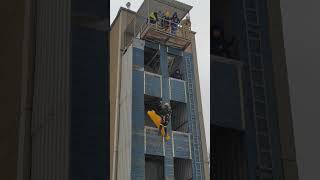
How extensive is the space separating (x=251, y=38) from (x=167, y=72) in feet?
66.1

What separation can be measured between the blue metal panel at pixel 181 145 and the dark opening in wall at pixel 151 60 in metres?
3.41

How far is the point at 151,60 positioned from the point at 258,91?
21936mm

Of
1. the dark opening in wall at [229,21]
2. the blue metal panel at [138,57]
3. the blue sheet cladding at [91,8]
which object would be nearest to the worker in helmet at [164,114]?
the blue metal panel at [138,57]

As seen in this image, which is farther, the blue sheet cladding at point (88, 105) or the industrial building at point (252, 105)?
the industrial building at point (252, 105)

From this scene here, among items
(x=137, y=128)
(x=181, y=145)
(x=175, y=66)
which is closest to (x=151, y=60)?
(x=175, y=66)

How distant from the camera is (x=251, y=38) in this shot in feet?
17.1

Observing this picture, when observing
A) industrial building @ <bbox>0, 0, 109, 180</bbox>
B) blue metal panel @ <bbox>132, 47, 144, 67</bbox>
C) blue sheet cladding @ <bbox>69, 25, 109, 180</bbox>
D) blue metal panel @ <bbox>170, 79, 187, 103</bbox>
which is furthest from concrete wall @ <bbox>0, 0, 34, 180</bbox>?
blue metal panel @ <bbox>170, 79, 187, 103</bbox>

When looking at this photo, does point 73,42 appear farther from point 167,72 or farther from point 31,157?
point 167,72

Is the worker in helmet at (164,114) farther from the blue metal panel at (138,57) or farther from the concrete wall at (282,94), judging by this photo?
the concrete wall at (282,94)

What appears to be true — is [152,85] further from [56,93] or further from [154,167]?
[56,93]

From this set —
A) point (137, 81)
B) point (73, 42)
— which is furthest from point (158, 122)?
point (73, 42)

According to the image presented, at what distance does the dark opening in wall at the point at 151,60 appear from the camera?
1030 inches

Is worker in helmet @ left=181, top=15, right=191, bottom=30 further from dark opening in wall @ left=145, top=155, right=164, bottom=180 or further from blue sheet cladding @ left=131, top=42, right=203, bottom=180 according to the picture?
dark opening in wall @ left=145, top=155, right=164, bottom=180

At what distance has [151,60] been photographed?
1057 inches
